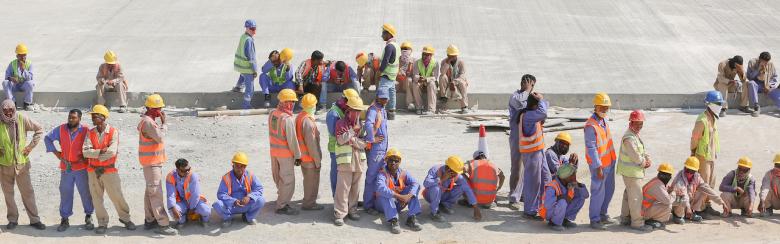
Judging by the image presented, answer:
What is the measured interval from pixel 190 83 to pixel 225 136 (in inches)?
119

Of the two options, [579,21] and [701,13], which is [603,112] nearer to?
[579,21]

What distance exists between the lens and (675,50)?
21.6 metres

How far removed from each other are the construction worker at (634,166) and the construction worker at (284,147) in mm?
3754

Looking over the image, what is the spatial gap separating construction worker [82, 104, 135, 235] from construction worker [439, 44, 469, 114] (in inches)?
281

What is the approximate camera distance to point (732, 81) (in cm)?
1836

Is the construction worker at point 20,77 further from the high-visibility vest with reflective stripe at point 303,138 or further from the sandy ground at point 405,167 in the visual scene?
the high-visibility vest with reflective stripe at point 303,138

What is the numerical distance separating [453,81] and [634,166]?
5.86 m

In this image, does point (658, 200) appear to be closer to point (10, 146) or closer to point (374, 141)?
point (374, 141)

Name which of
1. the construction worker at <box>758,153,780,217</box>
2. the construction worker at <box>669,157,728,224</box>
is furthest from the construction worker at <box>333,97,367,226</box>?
the construction worker at <box>758,153,780,217</box>

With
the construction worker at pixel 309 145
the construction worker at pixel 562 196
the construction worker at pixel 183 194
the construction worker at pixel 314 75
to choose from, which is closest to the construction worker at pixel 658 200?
the construction worker at pixel 562 196

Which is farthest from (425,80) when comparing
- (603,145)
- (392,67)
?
(603,145)

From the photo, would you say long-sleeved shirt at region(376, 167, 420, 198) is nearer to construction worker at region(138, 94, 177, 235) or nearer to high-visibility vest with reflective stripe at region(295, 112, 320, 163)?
high-visibility vest with reflective stripe at region(295, 112, 320, 163)

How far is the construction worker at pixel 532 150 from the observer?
12719mm

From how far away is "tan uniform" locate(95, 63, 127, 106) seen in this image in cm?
1784
